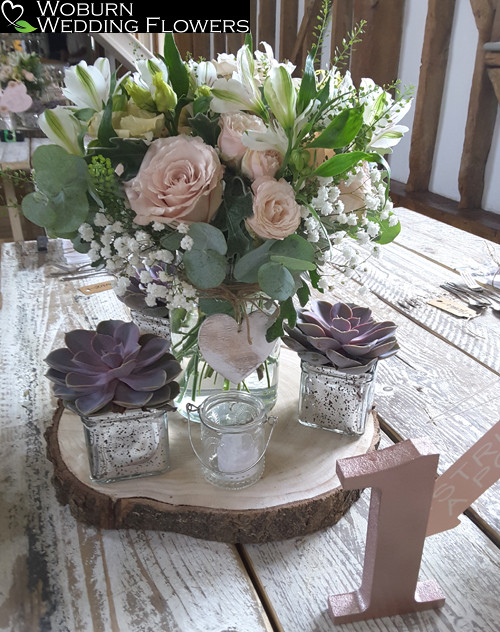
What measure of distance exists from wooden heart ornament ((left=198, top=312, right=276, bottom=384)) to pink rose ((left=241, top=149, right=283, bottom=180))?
0.60 feet

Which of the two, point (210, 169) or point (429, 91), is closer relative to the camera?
point (210, 169)

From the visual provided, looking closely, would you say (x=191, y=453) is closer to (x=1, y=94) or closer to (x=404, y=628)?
(x=404, y=628)

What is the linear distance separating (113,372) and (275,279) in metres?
0.22

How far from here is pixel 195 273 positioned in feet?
1.98

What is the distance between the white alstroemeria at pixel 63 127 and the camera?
0.60 m

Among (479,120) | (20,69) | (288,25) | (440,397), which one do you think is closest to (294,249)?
(440,397)

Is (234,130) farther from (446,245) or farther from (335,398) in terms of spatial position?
(446,245)

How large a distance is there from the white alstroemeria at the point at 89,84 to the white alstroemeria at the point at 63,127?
2 centimetres

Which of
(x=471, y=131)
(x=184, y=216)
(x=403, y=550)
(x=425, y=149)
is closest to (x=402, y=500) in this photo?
(x=403, y=550)

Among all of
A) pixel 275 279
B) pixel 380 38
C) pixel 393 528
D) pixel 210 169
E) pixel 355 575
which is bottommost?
pixel 355 575

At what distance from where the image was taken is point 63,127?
23.8 inches

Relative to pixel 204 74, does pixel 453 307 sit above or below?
below

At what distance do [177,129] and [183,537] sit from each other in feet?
1.56

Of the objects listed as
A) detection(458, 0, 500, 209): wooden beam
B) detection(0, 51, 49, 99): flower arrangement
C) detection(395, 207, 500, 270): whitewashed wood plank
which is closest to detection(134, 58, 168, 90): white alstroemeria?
detection(395, 207, 500, 270): whitewashed wood plank
